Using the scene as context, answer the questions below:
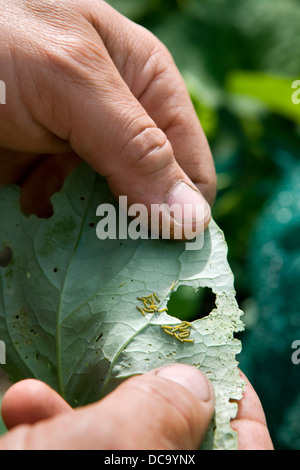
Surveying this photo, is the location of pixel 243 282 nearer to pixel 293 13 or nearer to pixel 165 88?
pixel 165 88

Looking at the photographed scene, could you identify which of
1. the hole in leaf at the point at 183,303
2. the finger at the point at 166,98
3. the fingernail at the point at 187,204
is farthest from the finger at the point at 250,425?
the hole in leaf at the point at 183,303

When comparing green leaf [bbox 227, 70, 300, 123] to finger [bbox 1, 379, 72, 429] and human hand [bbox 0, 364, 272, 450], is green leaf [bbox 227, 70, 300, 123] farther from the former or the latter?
finger [bbox 1, 379, 72, 429]

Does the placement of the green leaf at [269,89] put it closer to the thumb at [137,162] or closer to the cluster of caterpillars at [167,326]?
the thumb at [137,162]

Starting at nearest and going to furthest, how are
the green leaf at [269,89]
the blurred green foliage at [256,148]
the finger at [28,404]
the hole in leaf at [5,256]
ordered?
1. the finger at [28,404]
2. the hole in leaf at [5,256]
3. the blurred green foliage at [256,148]
4. the green leaf at [269,89]

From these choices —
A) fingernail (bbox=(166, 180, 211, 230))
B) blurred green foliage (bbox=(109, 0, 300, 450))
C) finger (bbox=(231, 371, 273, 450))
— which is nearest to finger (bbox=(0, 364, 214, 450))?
finger (bbox=(231, 371, 273, 450))

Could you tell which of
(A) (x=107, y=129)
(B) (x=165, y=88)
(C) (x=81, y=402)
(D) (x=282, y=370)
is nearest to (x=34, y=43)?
(A) (x=107, y=129)

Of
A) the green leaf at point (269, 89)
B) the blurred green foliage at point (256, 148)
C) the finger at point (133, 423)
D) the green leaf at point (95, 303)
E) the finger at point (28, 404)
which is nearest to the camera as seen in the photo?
the finger at point (133, 423)

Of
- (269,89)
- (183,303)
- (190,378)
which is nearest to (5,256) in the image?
(190,378)
